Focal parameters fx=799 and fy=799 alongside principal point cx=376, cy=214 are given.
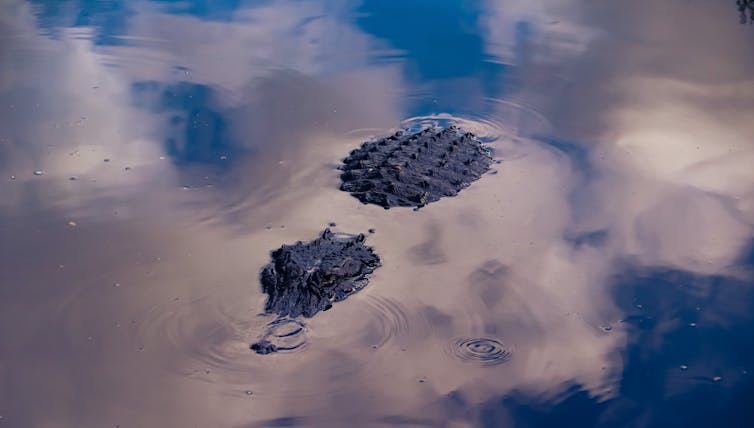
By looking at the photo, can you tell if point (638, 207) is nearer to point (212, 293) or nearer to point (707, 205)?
point (707, 205)

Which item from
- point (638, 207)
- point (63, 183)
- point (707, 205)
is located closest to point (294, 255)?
point (63, 183)

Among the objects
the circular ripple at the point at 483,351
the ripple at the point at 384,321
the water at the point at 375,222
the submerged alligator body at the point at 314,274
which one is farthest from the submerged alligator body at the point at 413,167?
the circular ripple at the point at 483,351

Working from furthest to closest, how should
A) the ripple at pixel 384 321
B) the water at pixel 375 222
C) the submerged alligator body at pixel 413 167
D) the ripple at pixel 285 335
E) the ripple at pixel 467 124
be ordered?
the ripple at pixel 467 124 → the submerged alligator body at pixel 413 167 → the ripple at pixel 384 321 → the ripple at pixel 285 335 → the water at pixel 375 222

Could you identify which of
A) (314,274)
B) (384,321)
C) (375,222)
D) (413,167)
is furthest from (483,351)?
(413,167)

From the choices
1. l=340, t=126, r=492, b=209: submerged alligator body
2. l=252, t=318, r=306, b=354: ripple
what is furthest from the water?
l=340, t=126, r=492, b=209: submerged alligator body

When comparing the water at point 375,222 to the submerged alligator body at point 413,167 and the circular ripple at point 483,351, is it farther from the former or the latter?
the submerged alligator body at point 413,167

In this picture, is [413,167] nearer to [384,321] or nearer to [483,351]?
[384,321]
